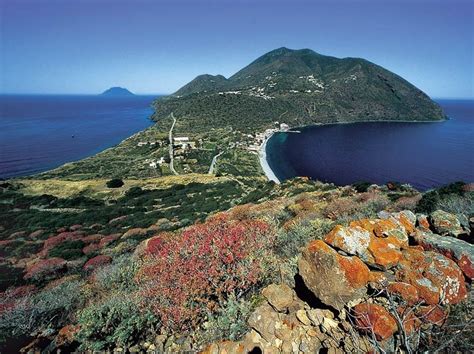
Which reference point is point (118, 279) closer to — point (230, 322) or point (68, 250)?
point (230, 322)

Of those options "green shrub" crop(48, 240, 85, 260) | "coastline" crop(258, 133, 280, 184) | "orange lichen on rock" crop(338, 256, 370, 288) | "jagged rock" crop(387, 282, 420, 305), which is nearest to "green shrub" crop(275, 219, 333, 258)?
"orange lichen on rock" crop(338, 256, 370, 288)

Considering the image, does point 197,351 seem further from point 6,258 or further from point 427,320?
point 6,258

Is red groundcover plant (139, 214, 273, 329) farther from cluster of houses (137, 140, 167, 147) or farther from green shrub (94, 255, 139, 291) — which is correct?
cluster of houses (137, 140, 167, 147)

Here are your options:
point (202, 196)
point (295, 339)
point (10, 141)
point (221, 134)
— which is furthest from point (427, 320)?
point (10, 141)

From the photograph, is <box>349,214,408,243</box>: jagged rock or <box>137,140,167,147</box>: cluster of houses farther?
<box>137,140,167,147</box>: cluster of houses

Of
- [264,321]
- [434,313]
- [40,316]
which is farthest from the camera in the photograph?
[40,316]

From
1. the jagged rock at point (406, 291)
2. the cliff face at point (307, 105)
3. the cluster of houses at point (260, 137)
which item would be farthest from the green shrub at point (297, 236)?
the cliff face at point (307, 105)

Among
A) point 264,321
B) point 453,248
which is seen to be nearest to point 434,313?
point 453,248
